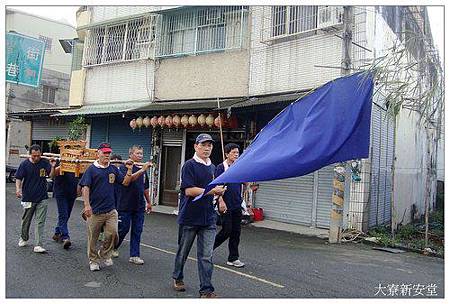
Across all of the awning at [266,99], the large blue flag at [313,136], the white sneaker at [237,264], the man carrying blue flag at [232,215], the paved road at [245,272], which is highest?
the awning at [266,99]

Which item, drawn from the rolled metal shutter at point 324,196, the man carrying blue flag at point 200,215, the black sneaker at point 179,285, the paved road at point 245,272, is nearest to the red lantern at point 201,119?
the rolled metal shutter at point 324,196

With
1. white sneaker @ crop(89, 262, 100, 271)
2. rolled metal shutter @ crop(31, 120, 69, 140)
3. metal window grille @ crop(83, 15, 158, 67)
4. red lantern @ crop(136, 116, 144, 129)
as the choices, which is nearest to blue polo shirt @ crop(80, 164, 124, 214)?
white sneaker @ crop(89, 262, 100, 271)

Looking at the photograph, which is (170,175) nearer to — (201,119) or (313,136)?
(201,119)

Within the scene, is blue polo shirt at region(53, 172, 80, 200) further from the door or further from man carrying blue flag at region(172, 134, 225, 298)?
the door

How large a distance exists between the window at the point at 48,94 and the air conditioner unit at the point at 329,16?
18.8 meters

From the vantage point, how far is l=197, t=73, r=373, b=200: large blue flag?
486 cm

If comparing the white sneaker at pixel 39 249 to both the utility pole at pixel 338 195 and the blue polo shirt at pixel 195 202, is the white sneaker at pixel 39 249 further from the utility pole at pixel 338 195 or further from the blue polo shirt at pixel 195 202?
the utility pole at pixel 338 195

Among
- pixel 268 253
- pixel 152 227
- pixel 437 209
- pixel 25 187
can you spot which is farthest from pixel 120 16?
pixel 437 209

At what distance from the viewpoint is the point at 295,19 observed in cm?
1142

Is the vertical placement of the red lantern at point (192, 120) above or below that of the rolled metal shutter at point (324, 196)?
above

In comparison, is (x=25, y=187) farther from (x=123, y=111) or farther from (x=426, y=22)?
(x=426, y=22)

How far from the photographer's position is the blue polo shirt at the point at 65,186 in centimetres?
748

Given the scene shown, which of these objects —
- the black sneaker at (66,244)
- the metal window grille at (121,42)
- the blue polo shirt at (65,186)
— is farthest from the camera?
the metal window grille at (121,42)

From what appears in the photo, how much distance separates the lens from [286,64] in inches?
449
